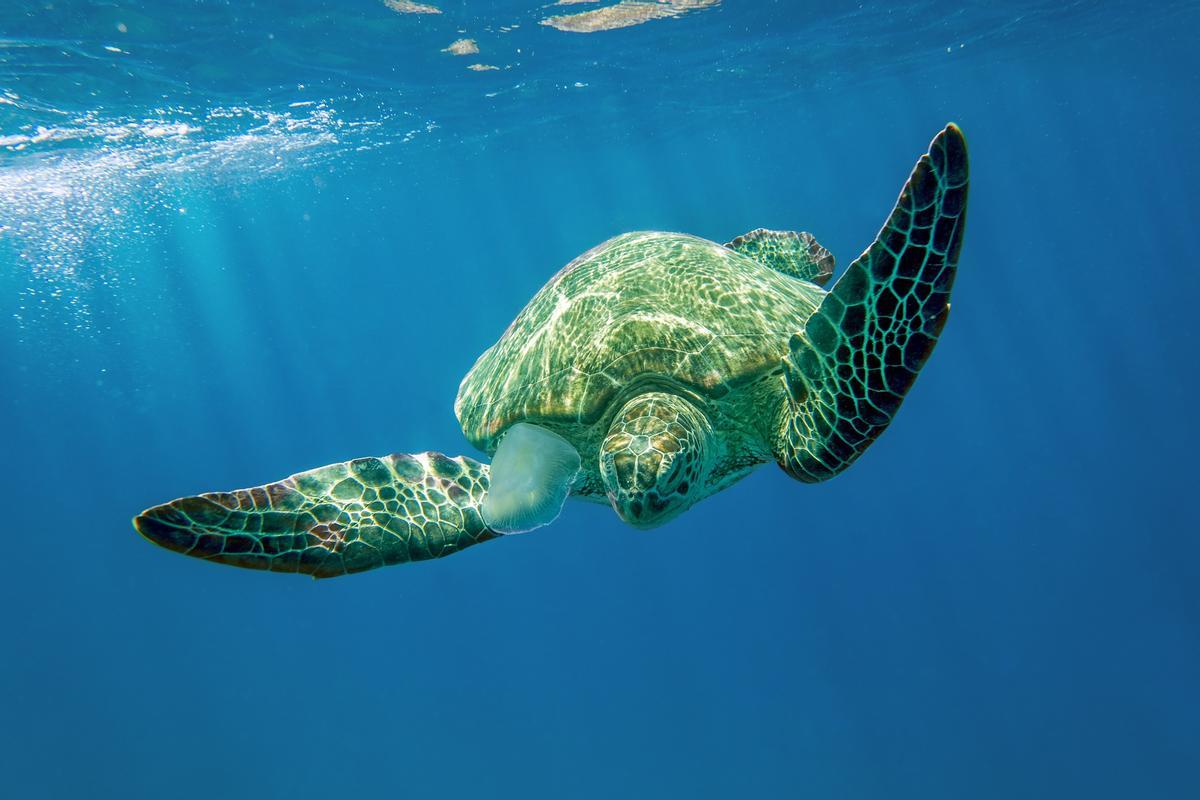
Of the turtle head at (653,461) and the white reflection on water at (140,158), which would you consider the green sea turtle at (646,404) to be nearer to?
the turtle head at (653,461)

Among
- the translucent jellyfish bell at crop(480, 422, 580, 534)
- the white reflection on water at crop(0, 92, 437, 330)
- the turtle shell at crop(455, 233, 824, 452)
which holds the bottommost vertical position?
the translucent jellyfish bell at crop(480, 422, 580, 534)

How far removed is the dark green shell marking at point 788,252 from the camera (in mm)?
6363

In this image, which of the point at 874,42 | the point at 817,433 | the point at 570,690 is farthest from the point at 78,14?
the point at 570,690

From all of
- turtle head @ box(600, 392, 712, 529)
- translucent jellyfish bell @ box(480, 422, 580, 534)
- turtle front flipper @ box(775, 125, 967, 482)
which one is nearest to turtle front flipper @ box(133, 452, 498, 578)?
translucent jellyfish bell @ box(480, 422, 580, 534)

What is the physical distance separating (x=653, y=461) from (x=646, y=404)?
64 cm

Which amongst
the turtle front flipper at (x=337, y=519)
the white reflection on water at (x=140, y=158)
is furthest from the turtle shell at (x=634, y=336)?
the white reflection on water at (x=140, y=158)

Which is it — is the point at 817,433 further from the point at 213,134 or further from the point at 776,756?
the point at 776,756

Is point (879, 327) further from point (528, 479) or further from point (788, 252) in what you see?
point (788, 252)

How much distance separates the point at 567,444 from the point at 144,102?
58.6 ft

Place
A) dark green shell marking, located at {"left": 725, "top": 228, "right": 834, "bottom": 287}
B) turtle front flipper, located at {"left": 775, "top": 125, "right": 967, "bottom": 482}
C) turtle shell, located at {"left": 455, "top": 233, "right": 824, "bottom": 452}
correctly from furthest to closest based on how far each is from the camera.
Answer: dark green shell marking, located at {"left": 725, "top": 228, "right": 834, "bottom": 287}
turtle shell, located at {"left": 455, "top": 233, "right": 824, "bottom": 452}
turtle front flipper, located at {"left": 775, "top": 125, "right": 967, "bottom": 482}

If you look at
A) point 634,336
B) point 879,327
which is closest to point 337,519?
point 634,336

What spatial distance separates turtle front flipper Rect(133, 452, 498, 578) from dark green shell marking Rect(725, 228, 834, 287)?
376 cm

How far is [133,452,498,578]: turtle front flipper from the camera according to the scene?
3.01 m

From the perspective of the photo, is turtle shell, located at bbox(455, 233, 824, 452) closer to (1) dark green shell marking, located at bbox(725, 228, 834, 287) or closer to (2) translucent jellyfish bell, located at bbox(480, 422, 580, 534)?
(2) translucent jellyfish bell, located at bbox(480, 422, 580, 534)
